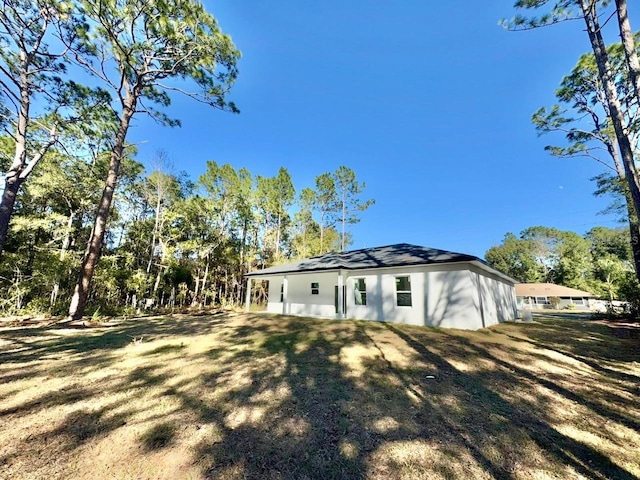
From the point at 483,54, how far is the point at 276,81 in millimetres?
10989

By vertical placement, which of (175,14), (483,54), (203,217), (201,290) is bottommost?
(201,290)

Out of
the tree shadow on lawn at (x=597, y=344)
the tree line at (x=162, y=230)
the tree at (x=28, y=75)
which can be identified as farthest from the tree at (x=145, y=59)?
the tree shadow on lawn at (x=597, y=344)

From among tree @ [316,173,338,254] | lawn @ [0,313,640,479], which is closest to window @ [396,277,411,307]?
lawn @ [0,313,640,479]

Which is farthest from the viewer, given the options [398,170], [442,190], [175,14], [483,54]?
[442,190]

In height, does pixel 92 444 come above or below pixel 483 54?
below

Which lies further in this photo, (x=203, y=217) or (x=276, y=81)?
(x=203, y=217)

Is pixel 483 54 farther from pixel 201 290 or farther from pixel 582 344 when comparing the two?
pixel 201 290

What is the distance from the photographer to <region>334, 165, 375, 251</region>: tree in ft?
76.4

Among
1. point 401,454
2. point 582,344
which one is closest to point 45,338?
point 401,454

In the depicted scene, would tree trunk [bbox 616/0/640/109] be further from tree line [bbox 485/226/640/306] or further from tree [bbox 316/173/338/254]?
tree line [bbox 485/226/640/306]

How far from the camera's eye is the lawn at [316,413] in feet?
7.14

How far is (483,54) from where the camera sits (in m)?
12.7

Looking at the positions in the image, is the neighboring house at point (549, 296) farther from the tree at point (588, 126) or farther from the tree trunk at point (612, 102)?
the tree trunk at point (612, 102)

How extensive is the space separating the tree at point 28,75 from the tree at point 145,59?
0.65 metres
